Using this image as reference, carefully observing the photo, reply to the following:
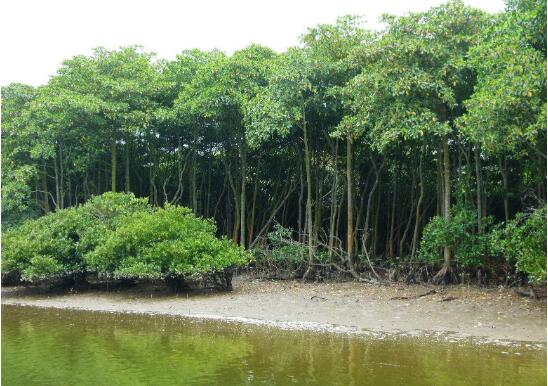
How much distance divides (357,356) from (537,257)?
157 inches

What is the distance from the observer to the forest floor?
1082cm

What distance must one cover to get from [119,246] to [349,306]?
6117 millimetres

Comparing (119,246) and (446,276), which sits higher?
(119,246)

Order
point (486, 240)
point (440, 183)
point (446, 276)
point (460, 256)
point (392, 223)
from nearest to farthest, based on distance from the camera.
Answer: point (486, 240), point (460, 256), point (446, 276), point (440, 183), point (392, 223)

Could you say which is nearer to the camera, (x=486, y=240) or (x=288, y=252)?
(x=486, y=240)

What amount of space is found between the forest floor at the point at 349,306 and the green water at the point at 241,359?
0.91 metres

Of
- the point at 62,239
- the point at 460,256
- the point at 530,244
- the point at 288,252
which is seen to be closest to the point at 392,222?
the point at 288,252

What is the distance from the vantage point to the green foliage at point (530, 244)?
10.3 metres

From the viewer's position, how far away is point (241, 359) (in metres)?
8.87

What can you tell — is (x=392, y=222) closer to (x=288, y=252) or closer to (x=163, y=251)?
(x=288, y=252)

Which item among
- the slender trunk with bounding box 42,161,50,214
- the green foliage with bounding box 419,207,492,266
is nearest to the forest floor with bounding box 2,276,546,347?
the green foliage with bounding box 419,207,492,266

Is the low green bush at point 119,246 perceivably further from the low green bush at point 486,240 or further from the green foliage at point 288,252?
the low green bush at point 486,240

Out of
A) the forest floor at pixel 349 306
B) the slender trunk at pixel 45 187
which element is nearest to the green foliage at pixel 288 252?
the forest floor at pixel 349 306

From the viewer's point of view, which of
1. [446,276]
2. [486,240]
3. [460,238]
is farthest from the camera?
[446,276]
